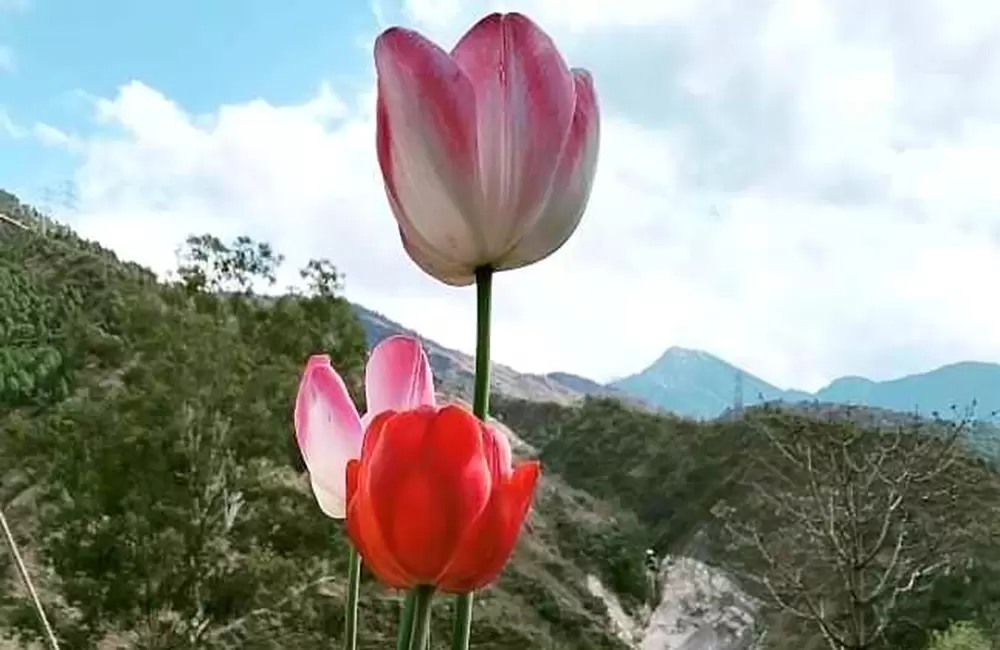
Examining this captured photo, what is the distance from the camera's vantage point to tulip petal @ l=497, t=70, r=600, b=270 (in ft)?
0.74

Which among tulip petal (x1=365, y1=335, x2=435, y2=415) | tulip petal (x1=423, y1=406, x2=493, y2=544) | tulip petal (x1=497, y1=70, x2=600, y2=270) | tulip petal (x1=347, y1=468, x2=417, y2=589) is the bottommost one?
tulip petal (x1=347, y1=468, x2=417, y2=589)

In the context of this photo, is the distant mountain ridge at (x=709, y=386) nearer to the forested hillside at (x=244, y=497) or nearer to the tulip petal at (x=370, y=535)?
the forested hillside at (x=244, y=497)

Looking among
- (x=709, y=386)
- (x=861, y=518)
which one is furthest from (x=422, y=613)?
(x=709, y=386)

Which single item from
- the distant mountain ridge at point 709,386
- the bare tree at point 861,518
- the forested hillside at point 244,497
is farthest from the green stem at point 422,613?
the distant mountain ridge at point 709,386

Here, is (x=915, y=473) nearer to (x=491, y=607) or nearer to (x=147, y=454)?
(x=491, y=607)

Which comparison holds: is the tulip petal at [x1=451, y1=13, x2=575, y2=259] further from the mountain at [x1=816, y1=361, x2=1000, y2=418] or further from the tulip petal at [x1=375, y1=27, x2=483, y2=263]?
the mountain at [x1=816, y1=361, x2=1000, y2=418]

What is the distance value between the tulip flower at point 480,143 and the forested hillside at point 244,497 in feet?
11.0

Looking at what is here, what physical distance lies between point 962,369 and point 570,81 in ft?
83.9

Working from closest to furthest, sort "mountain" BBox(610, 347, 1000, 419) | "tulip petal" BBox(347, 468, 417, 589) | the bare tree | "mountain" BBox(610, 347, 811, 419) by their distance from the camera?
"tulip petal" BBox(347, 468, 417, 589)
the bare tree
"mountain" BBox(610, 347, 1000, 419)
"mountain" BBox(610, 347, 811, 419)

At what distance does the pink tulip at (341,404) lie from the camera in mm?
247

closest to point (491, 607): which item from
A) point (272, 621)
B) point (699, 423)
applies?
point (272, 621)

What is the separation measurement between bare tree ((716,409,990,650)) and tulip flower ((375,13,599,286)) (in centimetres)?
624

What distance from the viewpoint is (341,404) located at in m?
0.25

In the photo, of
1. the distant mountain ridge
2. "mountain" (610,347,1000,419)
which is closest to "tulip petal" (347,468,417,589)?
the distant mountain ridge
